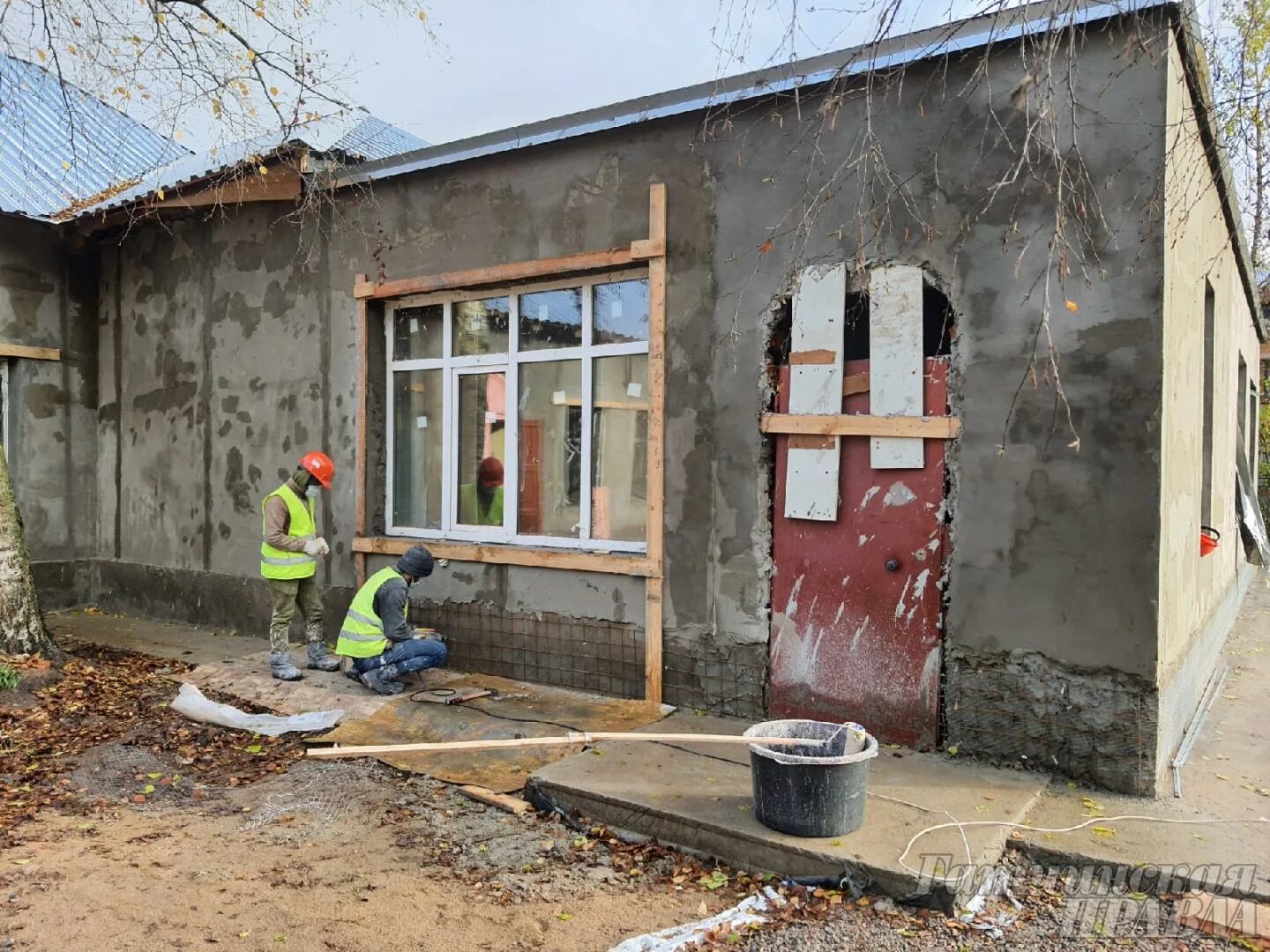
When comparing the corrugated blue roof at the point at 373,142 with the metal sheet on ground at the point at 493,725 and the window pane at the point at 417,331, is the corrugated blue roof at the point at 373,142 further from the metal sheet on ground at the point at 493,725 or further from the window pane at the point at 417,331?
the metal sheet on ground at the point at 493,725

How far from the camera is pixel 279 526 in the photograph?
709 cm

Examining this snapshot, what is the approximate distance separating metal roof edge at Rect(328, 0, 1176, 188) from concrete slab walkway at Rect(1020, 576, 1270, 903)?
366 cm

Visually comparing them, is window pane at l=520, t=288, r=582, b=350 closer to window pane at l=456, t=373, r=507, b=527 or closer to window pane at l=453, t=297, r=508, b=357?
window pane at l=453, t=297, r=508, b=357

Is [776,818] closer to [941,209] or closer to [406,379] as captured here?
[941,209]

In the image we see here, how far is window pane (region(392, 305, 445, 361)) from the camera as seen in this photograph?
304 inches

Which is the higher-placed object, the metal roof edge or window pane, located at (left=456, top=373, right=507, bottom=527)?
the metal roof edge

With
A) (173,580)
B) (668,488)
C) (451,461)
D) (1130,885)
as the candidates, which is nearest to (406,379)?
(451,461)

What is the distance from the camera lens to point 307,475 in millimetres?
7262

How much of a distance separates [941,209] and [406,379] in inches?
186

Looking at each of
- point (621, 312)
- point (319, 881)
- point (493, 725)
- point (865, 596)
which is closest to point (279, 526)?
point (493, 725)

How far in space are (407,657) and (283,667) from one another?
1.19 meters

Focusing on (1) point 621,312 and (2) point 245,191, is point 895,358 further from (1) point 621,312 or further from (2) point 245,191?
(2) point 245,191

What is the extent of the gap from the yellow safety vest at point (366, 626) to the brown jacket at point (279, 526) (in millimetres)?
848

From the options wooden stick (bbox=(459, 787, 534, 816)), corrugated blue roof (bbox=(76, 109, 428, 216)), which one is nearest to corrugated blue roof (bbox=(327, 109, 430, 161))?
corrugated blue roof (bbox=(76, 109, 428, 216))
